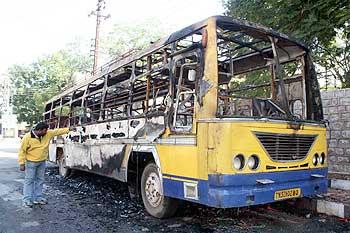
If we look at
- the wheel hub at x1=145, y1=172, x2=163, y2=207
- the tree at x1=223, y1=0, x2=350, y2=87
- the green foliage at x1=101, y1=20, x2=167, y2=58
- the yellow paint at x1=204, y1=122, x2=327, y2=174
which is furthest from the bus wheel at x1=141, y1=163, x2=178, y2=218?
the green foliage at x1=101, y1=20, x2=167, y2=58

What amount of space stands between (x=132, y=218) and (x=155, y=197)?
20.0 inches

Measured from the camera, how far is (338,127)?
810 centimetres

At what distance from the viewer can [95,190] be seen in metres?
8.58

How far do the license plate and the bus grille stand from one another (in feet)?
1.33

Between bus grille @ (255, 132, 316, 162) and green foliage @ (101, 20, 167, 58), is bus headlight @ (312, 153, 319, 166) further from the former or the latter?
green foliage @ (101, 20, 167, 58)

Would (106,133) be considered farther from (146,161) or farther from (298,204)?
(298,204)

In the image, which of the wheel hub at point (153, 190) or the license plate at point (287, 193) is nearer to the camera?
the license plate at point (287, 193)

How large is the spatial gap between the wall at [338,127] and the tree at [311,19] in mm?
1274

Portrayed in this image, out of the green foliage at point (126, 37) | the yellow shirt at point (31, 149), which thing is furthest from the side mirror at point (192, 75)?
the green foliage at point (126, 37)

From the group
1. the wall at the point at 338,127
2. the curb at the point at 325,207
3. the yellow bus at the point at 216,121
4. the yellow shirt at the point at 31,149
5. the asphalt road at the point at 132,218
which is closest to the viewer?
the yellow bus at the point at 216,121

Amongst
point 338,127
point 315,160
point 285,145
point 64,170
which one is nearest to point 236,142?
point 285,145

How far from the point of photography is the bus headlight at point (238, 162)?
14.7 feet

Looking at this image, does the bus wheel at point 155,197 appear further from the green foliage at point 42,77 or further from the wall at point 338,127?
the green foliage at point 42,77

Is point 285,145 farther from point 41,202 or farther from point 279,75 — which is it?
point 41,202
